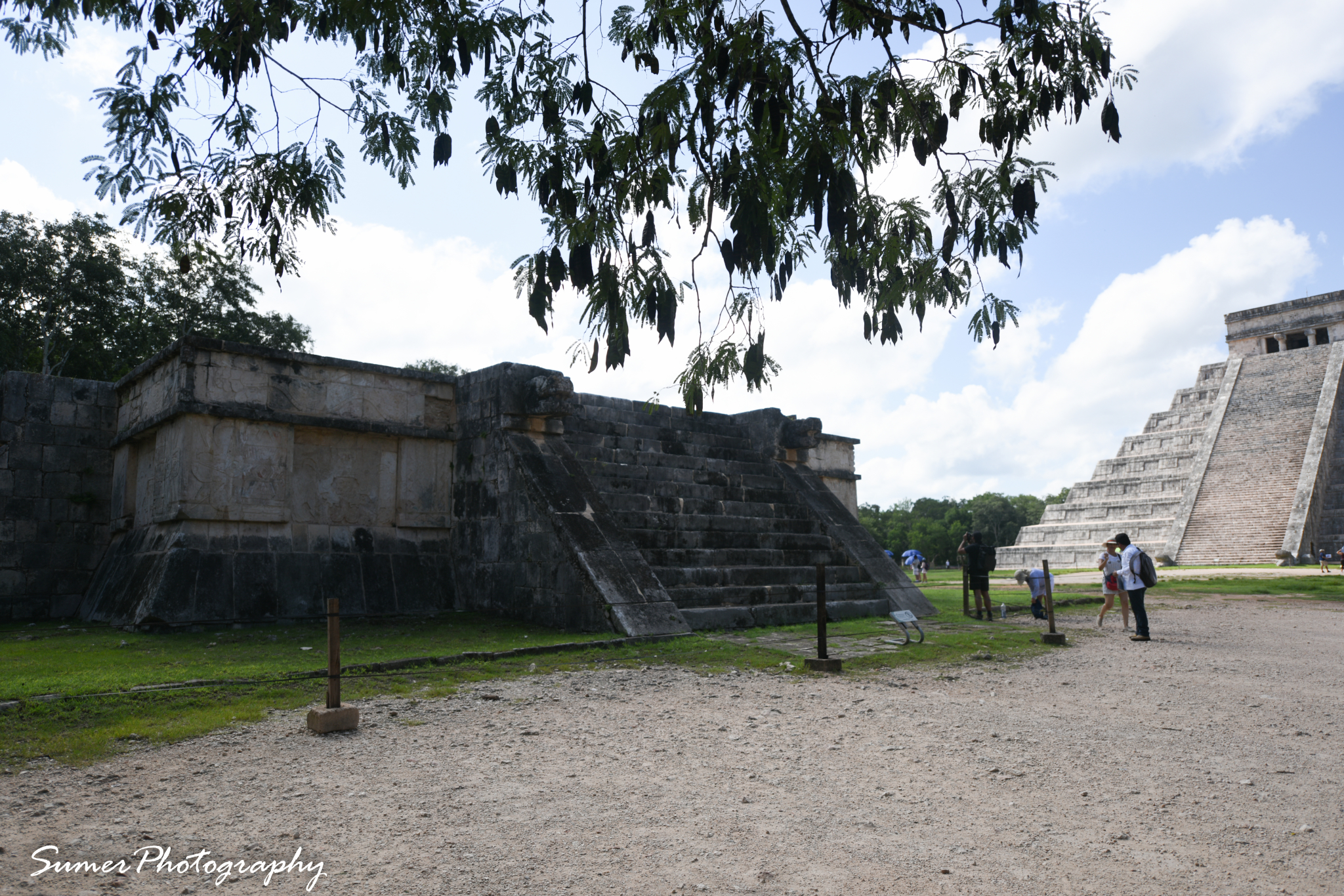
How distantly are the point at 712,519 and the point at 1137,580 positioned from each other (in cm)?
476

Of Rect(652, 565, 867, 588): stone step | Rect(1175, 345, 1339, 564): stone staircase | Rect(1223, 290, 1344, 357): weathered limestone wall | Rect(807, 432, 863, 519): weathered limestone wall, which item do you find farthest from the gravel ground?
Rect(1223, 290, 1344, 357): weathered limestone wall

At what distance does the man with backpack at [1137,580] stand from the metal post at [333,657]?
7.84 m

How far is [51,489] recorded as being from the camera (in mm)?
10258

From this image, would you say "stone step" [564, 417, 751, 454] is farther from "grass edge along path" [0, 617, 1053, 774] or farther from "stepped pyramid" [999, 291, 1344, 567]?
"stepped pyramid" [999, 291, 1344, 567]

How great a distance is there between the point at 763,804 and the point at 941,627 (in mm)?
6701

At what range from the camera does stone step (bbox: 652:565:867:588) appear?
9.10 metres

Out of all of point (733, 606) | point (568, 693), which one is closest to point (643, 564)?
point (733, 606)

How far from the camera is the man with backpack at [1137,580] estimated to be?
8812 millimetres

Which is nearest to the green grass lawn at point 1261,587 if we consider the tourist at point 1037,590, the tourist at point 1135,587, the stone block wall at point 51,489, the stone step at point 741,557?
the tourist at point 1037,590

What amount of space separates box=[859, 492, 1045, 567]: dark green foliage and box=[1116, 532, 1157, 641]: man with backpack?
48.0m

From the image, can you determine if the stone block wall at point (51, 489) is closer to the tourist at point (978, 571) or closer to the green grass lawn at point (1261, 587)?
the tourist at point (978, 571)

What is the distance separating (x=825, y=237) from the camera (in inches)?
214

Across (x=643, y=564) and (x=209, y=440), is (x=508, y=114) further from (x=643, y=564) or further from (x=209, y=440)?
(x=209, y=440)

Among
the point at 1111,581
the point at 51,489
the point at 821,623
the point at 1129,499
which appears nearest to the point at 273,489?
the point at 51,489
